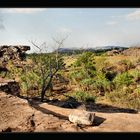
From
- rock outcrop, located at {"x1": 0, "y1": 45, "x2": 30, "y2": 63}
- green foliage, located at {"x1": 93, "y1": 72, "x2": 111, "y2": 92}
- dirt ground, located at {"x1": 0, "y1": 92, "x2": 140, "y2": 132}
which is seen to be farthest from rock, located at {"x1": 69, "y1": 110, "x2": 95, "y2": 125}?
rock outcrop, located at {"x1": 0, "y1": 45, "x2": 30, "y2": 63}

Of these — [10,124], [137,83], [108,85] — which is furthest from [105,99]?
[10,124]

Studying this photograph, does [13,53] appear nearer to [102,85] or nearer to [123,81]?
[102,85]

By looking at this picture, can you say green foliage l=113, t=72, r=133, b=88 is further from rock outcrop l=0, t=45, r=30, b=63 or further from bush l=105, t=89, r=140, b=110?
rock outcrop l=0, t=45, r=30, b=63

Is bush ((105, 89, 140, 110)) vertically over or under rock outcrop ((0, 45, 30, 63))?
under

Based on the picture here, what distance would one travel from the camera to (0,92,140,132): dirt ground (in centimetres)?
913

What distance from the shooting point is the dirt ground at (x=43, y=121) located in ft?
30.0

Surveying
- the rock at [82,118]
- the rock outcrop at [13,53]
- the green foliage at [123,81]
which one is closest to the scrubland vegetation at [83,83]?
the green foliage at [123,81]

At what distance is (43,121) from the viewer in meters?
9.38

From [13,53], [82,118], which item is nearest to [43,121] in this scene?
[82,118]

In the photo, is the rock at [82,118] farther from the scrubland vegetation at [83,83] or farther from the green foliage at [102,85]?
the green foliage at [102,85]

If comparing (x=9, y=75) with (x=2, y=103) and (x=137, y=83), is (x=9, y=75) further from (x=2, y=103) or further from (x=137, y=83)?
(x=2, y=103)

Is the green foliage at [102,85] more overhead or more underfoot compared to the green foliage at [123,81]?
more underfoot

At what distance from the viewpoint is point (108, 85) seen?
25.8m
